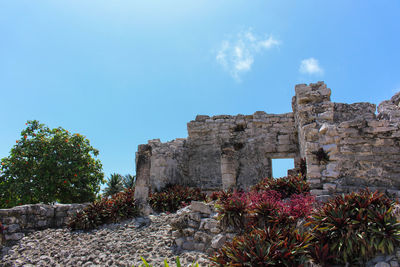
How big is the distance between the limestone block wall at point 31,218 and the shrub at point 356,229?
7.44 metres

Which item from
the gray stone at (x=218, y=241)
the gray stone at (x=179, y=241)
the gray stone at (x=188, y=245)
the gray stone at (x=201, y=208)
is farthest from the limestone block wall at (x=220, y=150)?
the gray stone at (x=218, y=241)

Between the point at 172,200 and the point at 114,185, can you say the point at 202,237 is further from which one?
the point at 114,185

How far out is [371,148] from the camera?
632 cm

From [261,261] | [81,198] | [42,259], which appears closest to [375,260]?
[261,261]

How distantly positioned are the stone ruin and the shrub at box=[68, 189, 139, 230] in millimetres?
577

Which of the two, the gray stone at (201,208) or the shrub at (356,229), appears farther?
the gray stone at (201,208)

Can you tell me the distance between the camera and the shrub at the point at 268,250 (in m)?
4.06

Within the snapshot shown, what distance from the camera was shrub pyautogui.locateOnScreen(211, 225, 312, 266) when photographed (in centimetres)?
406

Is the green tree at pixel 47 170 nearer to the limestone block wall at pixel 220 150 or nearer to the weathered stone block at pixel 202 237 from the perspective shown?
the limestone block wall at pixel 220 150

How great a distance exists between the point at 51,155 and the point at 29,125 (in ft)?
7.18

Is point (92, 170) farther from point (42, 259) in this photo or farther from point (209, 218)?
point (209, 218)

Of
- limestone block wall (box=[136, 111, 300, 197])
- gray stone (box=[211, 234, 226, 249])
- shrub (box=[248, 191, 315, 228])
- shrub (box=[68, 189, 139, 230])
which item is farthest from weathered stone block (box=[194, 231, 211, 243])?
limestone block wall (box=[136, 111, 300, 197])

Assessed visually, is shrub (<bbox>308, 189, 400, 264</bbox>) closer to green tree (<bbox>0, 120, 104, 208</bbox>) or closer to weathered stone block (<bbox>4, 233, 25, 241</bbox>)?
weathered stone block (<bbox>4, 233, 25, 241</bbox>)

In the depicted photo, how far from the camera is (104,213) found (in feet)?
27.2
